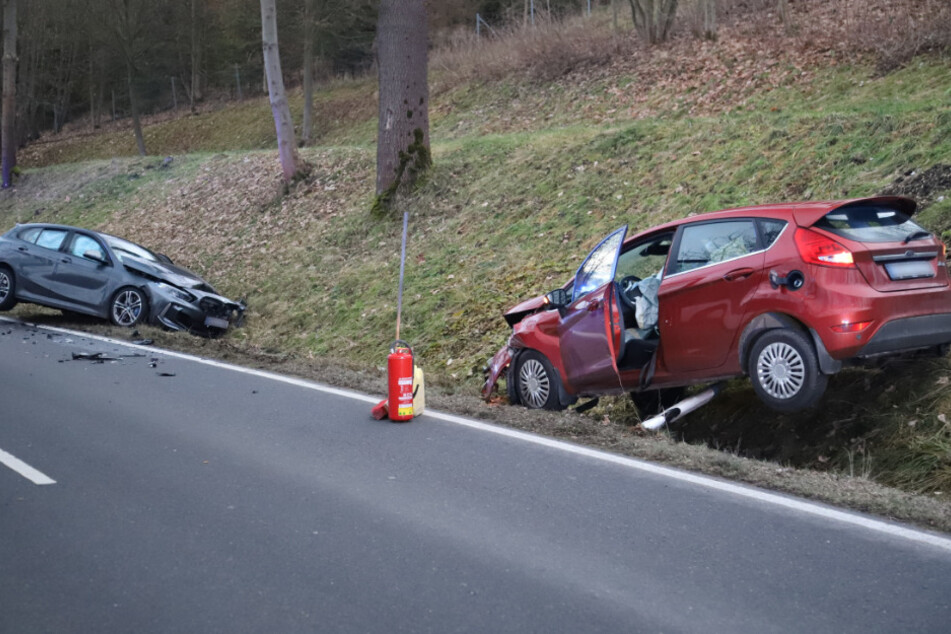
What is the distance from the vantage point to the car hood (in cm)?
1485

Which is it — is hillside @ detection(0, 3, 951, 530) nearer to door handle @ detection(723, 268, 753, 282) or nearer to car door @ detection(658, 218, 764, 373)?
car door @ detection(658, 218, 764, 373)

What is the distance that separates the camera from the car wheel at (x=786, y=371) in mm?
6895

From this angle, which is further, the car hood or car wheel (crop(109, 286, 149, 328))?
the car hood

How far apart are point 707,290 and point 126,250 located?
36.0 ft

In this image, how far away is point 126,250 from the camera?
15438mm

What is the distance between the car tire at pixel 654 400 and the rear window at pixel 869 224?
8.27 feet

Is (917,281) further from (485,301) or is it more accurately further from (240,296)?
(240,296)

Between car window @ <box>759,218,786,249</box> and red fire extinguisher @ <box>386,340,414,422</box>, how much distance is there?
10.2 feet

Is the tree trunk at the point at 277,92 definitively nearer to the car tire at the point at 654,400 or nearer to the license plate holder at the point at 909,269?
the car tire at the point at 654,400

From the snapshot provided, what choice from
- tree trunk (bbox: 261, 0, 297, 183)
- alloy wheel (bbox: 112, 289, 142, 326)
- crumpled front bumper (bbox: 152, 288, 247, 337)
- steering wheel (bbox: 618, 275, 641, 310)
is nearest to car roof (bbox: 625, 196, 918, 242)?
steering wheel (bbox: 618, 275, 641, 310)

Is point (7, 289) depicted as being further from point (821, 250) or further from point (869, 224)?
point (869, 224)

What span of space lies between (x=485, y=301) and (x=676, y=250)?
210 inches

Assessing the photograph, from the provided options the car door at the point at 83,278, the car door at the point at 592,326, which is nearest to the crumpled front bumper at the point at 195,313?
the car door at the point at 83,278

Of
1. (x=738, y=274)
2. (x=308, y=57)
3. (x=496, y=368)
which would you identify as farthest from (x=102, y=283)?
(x=308, y=57)
